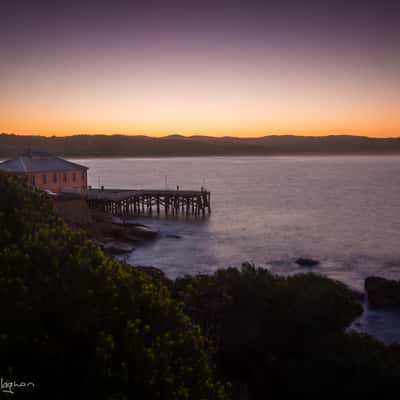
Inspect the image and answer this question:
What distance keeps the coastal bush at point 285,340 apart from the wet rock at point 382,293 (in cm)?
1096

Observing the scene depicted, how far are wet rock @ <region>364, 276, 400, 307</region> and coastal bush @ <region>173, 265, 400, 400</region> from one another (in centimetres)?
1096

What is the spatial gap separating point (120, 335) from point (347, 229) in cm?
4930

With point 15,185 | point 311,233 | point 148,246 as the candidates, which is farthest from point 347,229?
point 15,185

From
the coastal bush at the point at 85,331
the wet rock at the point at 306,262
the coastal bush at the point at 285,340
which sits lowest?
the wet rock at the point at 306,262

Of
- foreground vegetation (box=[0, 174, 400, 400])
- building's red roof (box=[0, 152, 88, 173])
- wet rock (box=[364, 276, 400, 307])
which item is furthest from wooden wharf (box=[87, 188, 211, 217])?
foreground vegetation (box=[0, 174, 400, 400])

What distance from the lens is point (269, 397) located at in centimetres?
1439

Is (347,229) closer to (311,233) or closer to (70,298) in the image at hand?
(311,233)

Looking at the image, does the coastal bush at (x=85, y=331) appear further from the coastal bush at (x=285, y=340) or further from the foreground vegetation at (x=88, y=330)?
the coastal bush at (x=285, y=340)

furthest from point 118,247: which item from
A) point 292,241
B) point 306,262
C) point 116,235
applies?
point 292,241

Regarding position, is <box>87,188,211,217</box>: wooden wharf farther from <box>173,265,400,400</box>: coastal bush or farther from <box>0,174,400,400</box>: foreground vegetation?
<box>0,174,400,400</box>: foreground vegetation

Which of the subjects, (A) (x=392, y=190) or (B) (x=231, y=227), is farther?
(A) (x=392, y=190)

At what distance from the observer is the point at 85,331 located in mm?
8086

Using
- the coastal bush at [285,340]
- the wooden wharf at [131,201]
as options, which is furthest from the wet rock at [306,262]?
the wooden wharf at [131,201]

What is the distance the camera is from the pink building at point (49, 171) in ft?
166
